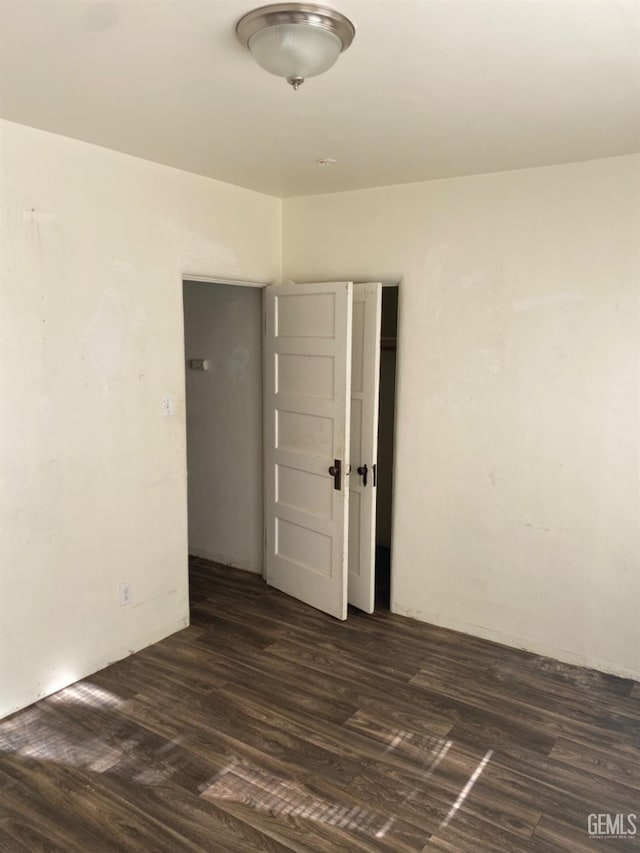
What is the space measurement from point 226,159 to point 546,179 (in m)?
1.63

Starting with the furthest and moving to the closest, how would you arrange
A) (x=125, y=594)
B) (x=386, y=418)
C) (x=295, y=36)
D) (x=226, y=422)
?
(x=386, y=418)
(x=226, y=422)
(x=125, y=594)
(x=295, y=36)

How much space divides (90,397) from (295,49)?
1947 mm

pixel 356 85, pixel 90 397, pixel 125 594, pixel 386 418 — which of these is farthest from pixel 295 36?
pixel 386 418

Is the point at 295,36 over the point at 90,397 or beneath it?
over

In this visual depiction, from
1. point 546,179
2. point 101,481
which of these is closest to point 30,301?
point 101,481

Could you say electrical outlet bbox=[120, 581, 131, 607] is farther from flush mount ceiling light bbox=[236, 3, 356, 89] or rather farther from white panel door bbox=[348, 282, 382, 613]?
flush mount ceiling light bbox=[236, 3, 356, 89]

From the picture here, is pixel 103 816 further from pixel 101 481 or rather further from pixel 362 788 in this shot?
pixel 101 481

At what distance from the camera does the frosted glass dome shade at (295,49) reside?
1.79 meters

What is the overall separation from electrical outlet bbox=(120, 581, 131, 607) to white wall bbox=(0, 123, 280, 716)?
0.04 m

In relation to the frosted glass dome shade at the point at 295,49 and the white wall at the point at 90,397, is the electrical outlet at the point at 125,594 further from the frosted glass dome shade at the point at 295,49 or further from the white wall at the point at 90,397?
the frosted glass dome shade at the point at 295,49

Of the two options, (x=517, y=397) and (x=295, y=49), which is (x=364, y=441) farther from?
(x=295, y=49)
